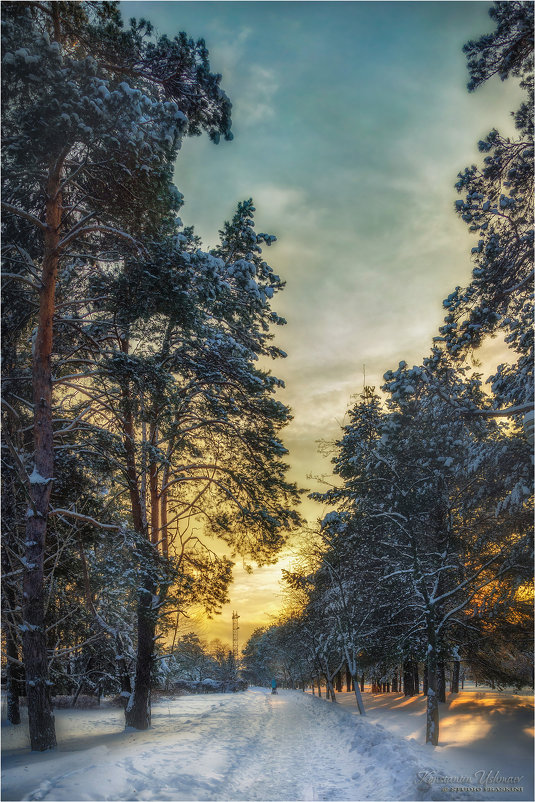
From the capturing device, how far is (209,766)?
828cm

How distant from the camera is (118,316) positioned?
9203 mm

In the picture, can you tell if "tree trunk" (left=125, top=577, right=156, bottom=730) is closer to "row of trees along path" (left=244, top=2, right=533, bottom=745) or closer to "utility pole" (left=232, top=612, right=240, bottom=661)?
"row of trees along path" (left=244, top=2, right=533, bottom=745)

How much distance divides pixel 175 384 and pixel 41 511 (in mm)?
3527

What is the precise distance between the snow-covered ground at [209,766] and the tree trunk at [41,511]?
2.02ft

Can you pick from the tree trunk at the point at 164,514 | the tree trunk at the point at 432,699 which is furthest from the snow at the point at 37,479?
the tree trunk at the point at 432,699

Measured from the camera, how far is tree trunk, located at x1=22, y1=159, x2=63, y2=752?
7.05 meters

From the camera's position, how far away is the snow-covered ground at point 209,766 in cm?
573

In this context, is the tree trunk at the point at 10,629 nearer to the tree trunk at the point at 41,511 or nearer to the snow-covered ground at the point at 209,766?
the snow-covered ground at the point at 209,766

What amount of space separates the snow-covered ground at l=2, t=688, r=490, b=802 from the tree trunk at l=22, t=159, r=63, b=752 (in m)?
0.62

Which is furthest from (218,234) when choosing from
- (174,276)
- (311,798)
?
(311,798)

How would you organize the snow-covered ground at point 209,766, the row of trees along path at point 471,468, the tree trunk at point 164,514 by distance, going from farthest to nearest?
the tree trunk at point 164,514, the row of trees along path at point 471,468, the snow-covered ground at point 209,766

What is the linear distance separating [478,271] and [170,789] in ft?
34.6

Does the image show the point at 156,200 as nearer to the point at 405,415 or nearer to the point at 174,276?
the point at 174,276

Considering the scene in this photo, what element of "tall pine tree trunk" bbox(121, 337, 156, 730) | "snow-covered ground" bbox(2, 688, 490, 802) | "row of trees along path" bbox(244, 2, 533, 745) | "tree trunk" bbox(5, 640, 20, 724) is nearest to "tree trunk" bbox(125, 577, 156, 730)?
"tall pine tree trunk" bbox(121, 337, 156, 730)
